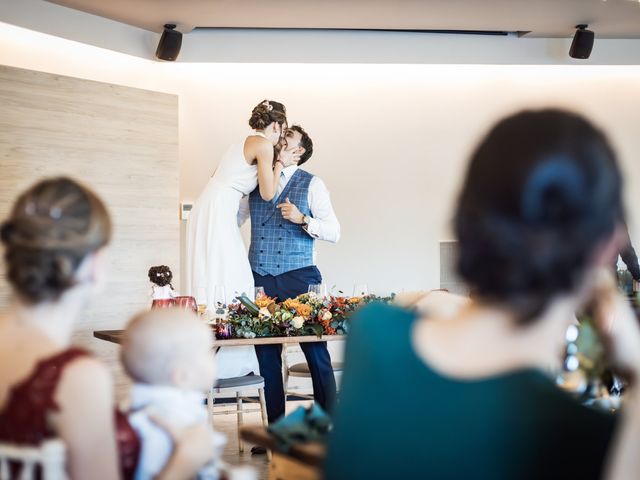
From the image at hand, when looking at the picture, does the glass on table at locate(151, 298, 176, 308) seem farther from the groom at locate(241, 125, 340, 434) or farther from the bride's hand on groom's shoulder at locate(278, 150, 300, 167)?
the bride's hand on groom's shoulder at locate(278, 150, 300, 167)

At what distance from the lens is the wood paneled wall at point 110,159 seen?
6461 mm

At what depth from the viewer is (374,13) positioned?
7.73 metres

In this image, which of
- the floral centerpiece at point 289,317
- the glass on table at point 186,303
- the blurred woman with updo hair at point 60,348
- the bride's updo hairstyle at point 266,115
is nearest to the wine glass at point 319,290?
the floral centerpiece at point 289,317

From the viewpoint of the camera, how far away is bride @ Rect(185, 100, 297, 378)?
551 cm

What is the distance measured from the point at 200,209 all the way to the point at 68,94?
1850 millimetres

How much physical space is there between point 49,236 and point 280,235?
4.14m

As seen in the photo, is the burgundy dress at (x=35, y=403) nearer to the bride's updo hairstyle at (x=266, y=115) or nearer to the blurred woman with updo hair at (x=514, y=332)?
the blurred woman with updo hair at (x=514, y=332)

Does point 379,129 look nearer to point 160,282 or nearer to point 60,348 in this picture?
point 160,282

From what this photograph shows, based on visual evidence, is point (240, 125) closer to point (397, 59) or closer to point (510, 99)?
point (397, 59)

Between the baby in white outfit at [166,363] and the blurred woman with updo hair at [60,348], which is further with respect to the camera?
the baby in white outfit at [166,363]

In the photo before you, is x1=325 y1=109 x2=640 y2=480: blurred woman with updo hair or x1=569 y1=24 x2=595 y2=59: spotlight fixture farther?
x1=569 y1=24 x2=595 y2=59: spotlight fixture

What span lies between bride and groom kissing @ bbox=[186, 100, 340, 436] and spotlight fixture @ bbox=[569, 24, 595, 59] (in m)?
3.74

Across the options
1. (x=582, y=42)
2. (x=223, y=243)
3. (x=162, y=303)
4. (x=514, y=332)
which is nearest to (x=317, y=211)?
(x=223, y=243)

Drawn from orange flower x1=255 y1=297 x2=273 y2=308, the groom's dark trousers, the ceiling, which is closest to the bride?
the groom's dark trousers
